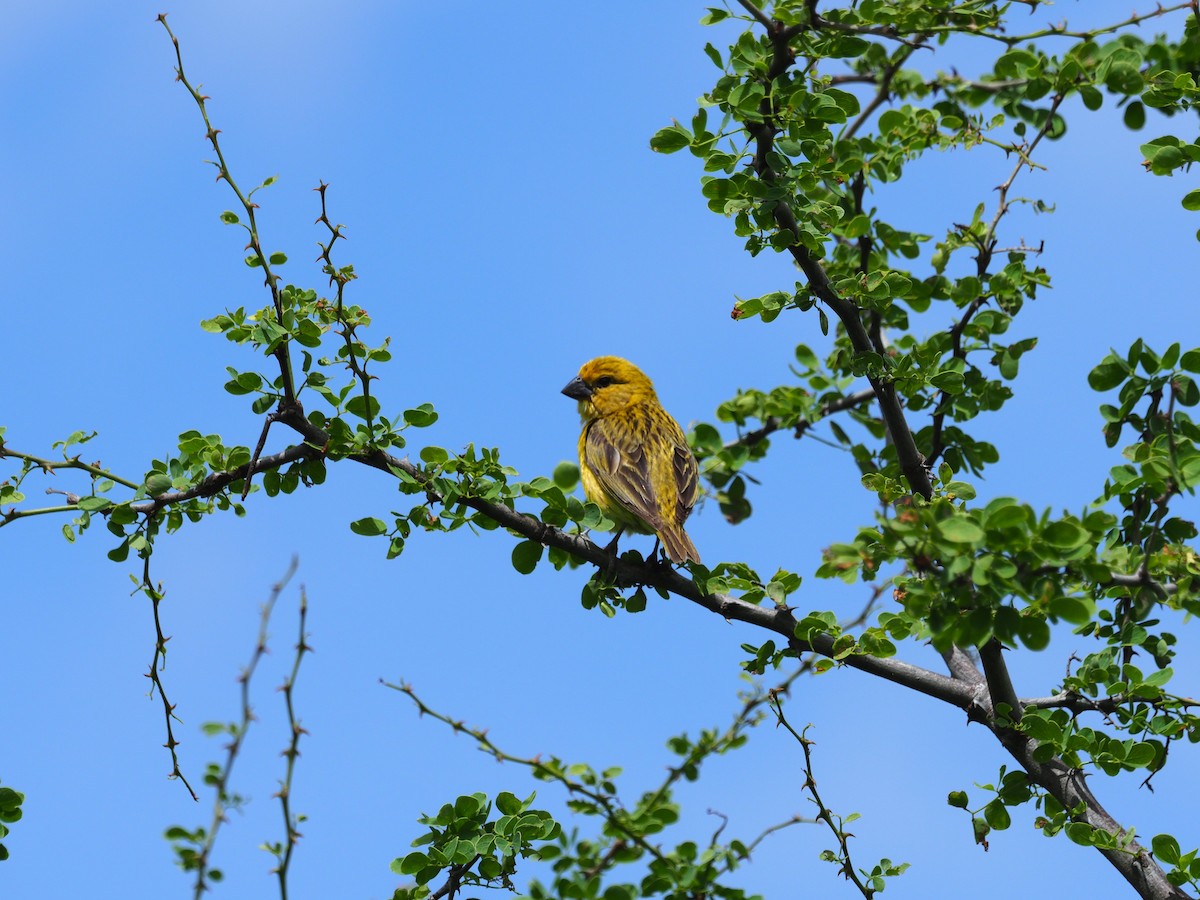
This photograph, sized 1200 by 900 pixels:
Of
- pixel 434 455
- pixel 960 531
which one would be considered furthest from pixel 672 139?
pixel 960 531

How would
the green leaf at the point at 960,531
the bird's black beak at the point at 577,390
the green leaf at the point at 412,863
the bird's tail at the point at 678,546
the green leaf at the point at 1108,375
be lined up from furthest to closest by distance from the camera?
the bird's black beak at the point at 577,390 → the bird's tail at the point at 678,546 → the green leaf at the point at 1108,375 → the green leaf at the point at 412,863 → the green leaf at the point at 960,531

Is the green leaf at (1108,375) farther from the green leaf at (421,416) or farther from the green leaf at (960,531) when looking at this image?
the green leaf at (421,416)

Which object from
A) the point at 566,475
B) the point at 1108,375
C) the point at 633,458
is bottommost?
the point at 566,475

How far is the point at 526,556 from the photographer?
457cm

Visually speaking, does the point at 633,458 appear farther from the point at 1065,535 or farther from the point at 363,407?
the point at 1065,535

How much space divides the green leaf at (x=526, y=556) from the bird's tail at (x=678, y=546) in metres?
0.86

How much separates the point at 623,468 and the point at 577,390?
4.80 feet

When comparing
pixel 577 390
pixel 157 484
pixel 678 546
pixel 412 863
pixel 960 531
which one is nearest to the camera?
pixel 960 531

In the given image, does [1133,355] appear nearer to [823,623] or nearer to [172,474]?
[823,623]

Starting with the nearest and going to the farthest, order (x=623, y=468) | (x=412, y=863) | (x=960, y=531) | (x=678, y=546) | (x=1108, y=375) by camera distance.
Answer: (x=960, y=531)
(x=412, y=863)
(x=1108, y=375)
(x=678, y=546)
(x=623, y=468)

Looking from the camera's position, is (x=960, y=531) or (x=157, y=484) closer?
(x=960, y=531)

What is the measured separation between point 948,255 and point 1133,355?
173 cm

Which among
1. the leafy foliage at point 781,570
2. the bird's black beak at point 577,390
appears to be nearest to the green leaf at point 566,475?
the leafy foliage at point 781,570

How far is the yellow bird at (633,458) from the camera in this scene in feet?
19.0
